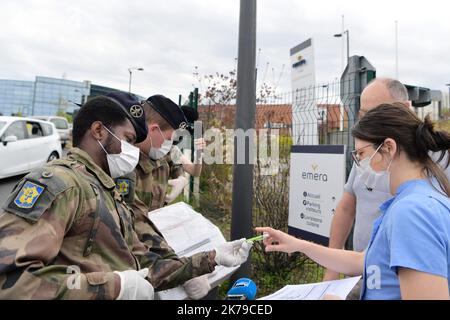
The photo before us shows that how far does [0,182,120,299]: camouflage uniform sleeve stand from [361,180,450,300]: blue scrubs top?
3.20 ft

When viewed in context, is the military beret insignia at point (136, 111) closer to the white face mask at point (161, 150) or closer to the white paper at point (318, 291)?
the white face mask at point (161, 150)

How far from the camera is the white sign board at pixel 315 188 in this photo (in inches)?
110

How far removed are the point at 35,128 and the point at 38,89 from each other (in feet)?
239

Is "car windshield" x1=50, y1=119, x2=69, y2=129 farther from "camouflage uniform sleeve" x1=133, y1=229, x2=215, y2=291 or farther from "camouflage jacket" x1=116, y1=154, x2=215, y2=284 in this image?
"camouflage uniform sleeve" x1=133, y1=229, x2=215, y2=291

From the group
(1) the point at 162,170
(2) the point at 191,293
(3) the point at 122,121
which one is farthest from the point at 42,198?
(1) the point at 162,170

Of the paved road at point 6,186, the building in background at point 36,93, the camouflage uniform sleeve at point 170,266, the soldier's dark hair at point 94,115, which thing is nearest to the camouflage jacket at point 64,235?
the soldier's dark hair at point 94,115

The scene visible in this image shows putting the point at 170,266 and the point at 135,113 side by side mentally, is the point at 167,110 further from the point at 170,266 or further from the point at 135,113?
the point at 170,266

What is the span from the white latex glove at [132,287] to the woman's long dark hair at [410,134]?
1.09m

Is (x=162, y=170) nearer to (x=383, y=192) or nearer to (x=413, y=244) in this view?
(x=383, y=192)

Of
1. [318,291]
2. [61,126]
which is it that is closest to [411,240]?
[318,291]

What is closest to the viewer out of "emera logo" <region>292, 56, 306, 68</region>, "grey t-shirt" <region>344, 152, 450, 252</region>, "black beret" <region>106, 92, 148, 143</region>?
"black beret" <region>106, 92, 148, 143</region>

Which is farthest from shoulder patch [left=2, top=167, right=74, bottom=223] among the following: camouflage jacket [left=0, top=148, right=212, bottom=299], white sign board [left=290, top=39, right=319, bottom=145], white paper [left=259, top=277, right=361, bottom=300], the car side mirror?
the car side mirror

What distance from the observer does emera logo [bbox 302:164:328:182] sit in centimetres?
289

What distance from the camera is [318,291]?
147 centimetres
